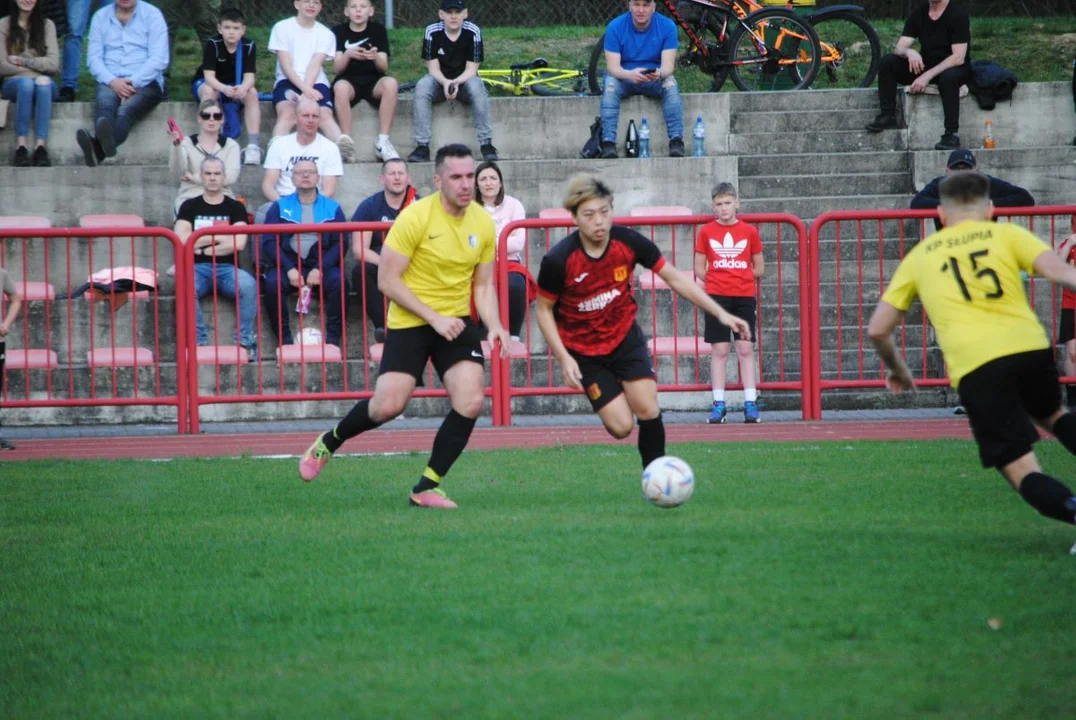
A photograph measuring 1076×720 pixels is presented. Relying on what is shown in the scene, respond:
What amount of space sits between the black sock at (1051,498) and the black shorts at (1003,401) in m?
0.15

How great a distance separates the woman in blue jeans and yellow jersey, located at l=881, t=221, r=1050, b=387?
12.3 metres

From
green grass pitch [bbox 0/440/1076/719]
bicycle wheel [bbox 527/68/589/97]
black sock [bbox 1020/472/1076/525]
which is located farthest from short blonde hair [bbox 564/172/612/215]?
bicycle wheel [bbox 527/68/589/97]

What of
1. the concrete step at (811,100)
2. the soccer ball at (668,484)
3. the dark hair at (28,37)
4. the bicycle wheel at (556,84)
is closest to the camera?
the soccer ball at (668,484)

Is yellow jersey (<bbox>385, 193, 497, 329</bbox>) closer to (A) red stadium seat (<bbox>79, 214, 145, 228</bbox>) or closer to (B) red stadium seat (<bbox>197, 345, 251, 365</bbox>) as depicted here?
(B) red stadium seat (<bbox>197, 345, 251, 365</bbox>)

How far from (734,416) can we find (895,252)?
3.20m

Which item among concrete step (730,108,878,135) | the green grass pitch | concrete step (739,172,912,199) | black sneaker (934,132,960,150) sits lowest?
the green grass pitch

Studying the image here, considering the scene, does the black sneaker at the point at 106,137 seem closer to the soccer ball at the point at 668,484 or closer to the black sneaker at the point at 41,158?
the black sneaker at the point at 41,158

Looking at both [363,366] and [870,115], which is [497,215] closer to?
[363,366]

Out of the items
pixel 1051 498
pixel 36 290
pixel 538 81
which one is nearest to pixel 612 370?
pixel 1051 498

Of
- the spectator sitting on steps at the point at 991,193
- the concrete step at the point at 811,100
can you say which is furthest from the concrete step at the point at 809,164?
the spectator sitting on steps at the point at 991,193

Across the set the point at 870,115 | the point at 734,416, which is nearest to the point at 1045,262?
the point at 734,416

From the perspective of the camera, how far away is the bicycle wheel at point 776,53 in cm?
1778

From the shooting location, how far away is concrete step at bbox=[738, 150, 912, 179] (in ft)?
54.9

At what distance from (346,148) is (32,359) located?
14.2 feet
